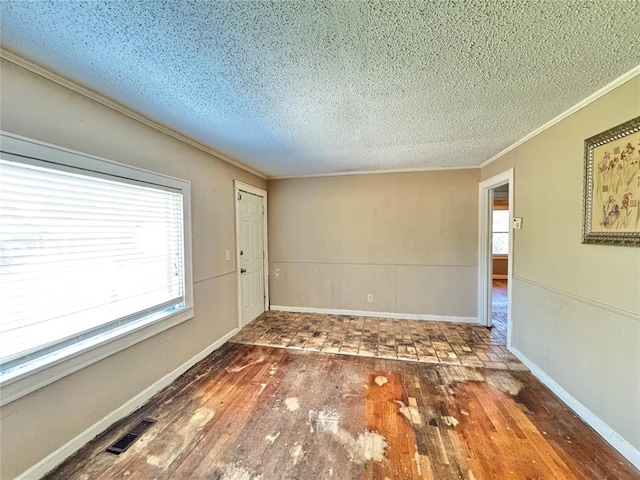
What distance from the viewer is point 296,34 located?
4.20ft

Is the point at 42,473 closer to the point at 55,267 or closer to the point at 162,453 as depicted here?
the point at 162,453

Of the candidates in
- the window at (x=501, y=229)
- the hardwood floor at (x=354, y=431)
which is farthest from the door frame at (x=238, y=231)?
the window at (x=501, y=229)

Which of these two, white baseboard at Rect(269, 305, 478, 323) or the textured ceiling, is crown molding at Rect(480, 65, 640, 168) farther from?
white baseboard at Rect(269, 305, 478, 323)

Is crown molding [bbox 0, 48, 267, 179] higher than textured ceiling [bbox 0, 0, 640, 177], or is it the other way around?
textured ceiling [bbox 0, 0, 640, 177]

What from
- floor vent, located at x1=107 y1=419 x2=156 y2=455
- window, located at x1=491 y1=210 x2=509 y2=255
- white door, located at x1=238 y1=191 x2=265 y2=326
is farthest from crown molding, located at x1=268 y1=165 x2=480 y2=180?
window, located at x1=491 y1=210 x2=509 y2=255

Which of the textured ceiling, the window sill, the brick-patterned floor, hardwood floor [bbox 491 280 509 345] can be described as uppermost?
the textured ceiling

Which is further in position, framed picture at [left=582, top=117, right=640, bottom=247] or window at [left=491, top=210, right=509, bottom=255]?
window at [left=491, top=210, right=509, bottom=255]

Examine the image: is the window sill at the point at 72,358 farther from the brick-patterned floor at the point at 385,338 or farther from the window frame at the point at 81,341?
the brick-patterned floor at the point at 385,338

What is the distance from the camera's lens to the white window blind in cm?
143

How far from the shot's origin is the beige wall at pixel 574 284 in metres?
1.66

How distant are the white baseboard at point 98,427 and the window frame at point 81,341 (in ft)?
1.44

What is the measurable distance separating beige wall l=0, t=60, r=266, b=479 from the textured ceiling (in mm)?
190

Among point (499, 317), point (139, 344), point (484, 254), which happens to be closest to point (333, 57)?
point (139, 344)

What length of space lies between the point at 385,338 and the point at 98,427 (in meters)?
2.92
